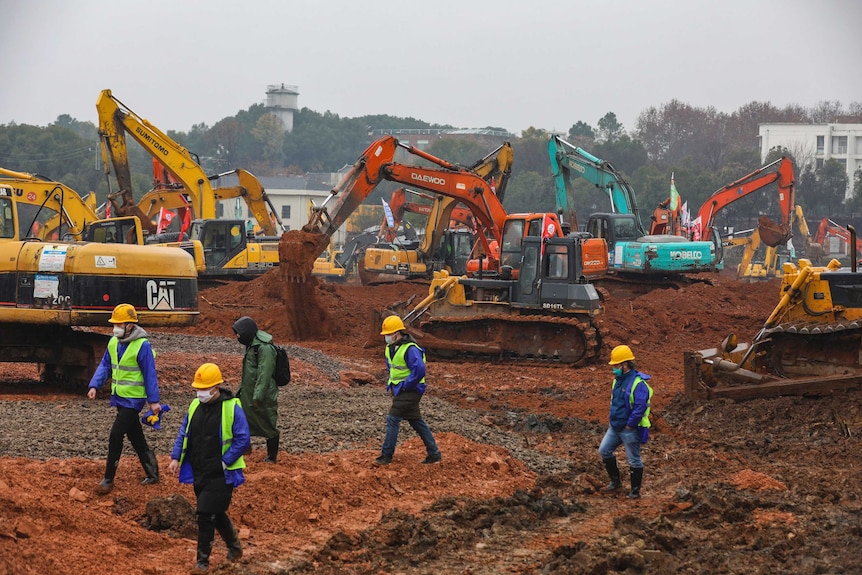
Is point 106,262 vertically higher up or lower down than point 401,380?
higher up

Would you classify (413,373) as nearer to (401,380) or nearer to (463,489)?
(401,380)

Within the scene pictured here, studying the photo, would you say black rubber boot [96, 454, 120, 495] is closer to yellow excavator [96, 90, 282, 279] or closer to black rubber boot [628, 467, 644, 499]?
black rubber boot [628, 467, 644, 499]

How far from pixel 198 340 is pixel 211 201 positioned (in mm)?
12750

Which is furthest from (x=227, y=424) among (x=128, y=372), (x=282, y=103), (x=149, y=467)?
(x=282, y=103)

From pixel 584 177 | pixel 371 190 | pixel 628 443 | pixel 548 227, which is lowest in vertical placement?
pixel 628 443

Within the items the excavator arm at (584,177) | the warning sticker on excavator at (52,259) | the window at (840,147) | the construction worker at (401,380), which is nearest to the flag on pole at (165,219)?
the excavator arm at (584,177)

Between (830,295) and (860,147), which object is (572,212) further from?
(860,147)

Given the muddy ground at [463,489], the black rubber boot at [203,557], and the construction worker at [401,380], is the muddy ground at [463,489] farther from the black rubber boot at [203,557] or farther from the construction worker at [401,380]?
the construction worker at [401,380]

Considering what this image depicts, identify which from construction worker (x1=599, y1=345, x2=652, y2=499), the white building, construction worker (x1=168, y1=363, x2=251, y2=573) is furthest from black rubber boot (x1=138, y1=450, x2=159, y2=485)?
the white building

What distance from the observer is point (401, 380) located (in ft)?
37.6

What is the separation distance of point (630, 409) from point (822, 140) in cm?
9280

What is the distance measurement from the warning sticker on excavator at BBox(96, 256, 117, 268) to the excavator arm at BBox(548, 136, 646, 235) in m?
22.3

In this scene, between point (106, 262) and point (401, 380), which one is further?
point (106, 262)

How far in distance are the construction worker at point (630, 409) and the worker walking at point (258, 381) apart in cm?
318
